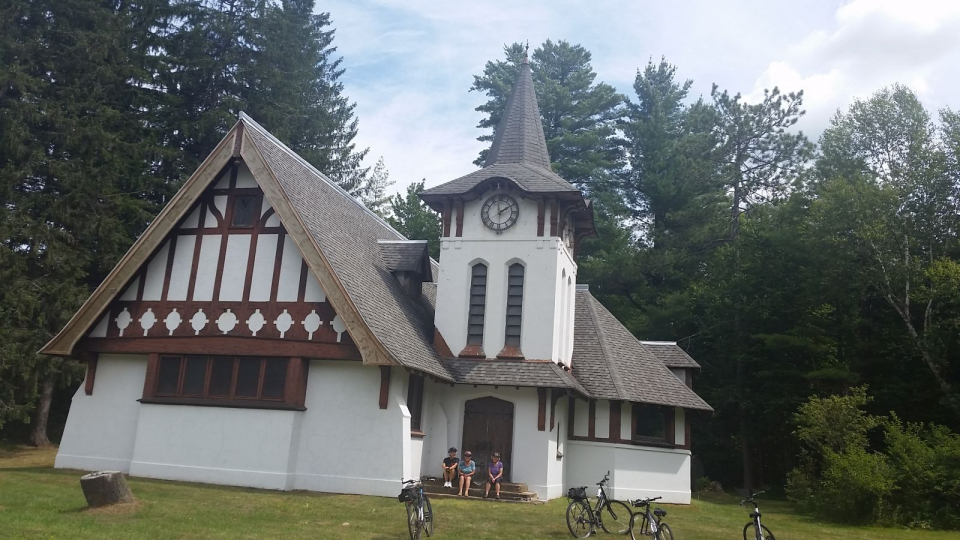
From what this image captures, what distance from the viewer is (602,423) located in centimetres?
2312

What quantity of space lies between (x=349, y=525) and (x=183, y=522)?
2.75m

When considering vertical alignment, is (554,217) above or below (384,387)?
above

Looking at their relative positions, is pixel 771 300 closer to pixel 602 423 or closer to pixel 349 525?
pixel 602 423

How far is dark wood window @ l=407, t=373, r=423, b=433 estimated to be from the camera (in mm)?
19391

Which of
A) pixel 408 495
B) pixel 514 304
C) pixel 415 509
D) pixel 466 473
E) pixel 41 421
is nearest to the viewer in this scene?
pixel 408 495

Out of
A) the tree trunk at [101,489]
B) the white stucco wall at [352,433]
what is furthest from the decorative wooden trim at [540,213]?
the tree trunk at [101,489]

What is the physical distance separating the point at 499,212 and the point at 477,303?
9.33 feet

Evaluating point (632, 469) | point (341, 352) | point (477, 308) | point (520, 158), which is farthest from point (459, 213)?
point (632, 469)

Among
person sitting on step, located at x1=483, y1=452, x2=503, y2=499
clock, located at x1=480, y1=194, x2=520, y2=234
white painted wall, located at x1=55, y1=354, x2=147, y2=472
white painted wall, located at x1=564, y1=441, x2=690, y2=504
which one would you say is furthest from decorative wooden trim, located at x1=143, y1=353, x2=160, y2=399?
white painted wall, located at x1=564, y1=441, x2=690, y2=504

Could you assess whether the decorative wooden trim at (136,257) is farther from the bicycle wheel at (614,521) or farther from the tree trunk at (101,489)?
the bicycle wheel at (614,521)

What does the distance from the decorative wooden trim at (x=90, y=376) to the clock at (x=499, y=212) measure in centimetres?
A: 1158

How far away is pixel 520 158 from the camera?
24719 mm

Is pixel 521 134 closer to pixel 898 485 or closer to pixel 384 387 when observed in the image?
pixel 384 387

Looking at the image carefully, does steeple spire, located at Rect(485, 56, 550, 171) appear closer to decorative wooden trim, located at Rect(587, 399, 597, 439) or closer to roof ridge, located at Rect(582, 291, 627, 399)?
roof ridge, located at Rect(582, 291, 627, 399)
